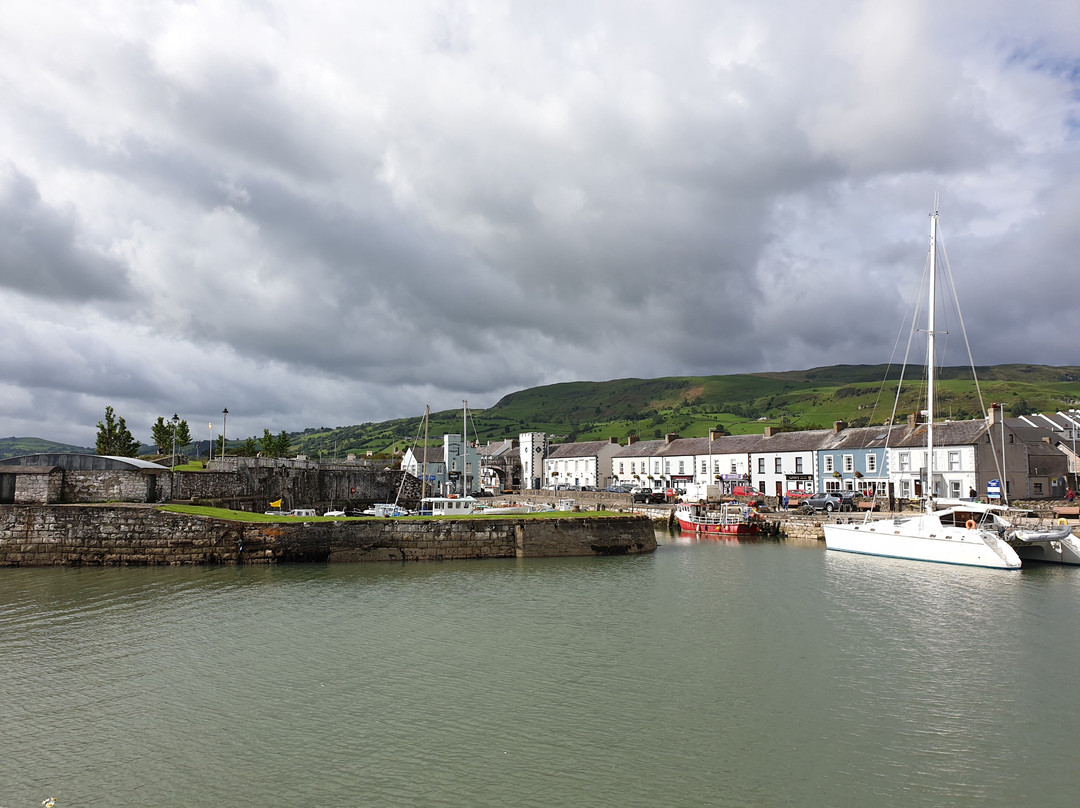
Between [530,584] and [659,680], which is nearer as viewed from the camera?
[659,680]

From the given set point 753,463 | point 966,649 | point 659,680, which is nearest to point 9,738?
point 659,680

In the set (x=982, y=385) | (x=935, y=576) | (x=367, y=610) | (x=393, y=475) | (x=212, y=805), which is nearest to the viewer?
(x=212, y=805)

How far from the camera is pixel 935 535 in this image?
1316 inches

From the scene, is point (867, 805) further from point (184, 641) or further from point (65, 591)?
point (65, 591)

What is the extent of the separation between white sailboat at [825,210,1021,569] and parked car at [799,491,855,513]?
12067mm

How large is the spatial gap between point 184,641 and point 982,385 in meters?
206

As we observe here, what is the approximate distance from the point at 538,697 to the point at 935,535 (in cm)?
2802

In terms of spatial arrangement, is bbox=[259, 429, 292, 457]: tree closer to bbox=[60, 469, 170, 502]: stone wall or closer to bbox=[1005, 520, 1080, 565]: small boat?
bbox=[60, 469, 170, 502]: stone wall

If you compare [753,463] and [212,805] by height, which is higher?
[753,463]

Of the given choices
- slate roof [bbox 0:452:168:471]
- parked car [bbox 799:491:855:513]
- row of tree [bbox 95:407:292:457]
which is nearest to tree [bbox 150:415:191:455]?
row of tree [bbox 95:407:292:457]

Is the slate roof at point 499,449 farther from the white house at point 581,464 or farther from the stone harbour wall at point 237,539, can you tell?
the stone harbour wall at point 237,539

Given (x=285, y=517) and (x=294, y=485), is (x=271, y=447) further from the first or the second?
(x=285, y=517)

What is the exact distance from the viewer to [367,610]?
75.4ft

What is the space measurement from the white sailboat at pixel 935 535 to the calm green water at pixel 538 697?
5.63 metres
